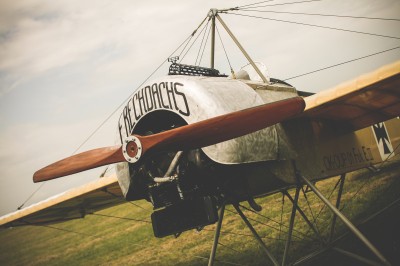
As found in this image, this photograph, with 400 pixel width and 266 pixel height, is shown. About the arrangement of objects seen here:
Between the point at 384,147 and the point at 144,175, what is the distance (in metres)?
7.30

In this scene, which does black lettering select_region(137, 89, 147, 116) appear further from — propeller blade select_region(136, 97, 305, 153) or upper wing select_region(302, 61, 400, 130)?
upper wing select_region(302, 61, 400, 130)

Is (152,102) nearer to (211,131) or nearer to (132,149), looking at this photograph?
(132,149)

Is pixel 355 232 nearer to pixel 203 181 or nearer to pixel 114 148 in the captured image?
pixel 203 181

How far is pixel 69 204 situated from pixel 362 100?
5.70 meters

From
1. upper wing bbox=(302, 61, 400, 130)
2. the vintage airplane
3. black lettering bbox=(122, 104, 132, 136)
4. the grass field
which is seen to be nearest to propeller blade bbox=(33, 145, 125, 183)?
the vintage airplane

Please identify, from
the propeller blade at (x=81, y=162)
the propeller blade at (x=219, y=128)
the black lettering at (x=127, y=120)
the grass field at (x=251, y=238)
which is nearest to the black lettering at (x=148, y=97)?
the black lettering at (x=127, y=120)

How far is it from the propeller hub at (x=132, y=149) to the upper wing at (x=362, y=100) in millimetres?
2144

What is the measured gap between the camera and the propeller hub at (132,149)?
2.82 meters

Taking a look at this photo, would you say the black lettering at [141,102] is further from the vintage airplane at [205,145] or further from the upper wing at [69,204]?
the upper wing at [69,204]

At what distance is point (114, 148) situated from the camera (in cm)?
317

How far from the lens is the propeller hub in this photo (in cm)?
282

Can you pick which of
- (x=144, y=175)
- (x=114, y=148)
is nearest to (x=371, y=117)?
(x=144, y=175)

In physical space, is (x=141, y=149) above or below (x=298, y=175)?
above

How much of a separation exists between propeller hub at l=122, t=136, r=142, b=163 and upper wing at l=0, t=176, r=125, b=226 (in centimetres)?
268
